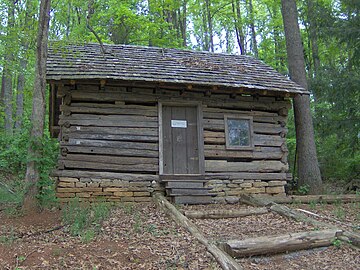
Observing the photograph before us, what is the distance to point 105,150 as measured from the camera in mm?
9383

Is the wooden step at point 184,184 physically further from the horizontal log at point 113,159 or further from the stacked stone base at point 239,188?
the horizontal log at point 113,159

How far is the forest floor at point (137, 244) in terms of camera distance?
4586 millimetres

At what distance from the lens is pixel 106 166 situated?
9305 mm

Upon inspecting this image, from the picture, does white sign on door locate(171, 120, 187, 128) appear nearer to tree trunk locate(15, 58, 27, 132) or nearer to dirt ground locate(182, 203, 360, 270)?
dirt ground locate(182, 203, 360, 270)

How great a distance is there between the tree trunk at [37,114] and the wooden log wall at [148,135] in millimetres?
1932

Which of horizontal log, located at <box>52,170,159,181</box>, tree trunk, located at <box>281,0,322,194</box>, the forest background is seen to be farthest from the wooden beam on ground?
the forest background

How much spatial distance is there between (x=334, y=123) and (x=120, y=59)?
7.41 metres

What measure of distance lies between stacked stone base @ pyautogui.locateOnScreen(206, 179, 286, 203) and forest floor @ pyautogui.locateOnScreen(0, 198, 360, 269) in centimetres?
225

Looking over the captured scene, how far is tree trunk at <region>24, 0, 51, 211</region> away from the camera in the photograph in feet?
22.8

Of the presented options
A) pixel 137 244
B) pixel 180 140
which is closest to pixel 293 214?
pixel 137 244

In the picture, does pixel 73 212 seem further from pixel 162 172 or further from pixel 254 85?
pixel 254 85

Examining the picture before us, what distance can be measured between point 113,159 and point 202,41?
21197mm

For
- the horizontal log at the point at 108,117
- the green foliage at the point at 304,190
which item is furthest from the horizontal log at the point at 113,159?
the green foliage at the point at 304,190

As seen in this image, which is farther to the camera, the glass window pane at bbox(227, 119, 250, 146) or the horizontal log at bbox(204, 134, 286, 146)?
the glass window pane at bbox(227, 119, 250, 146)
